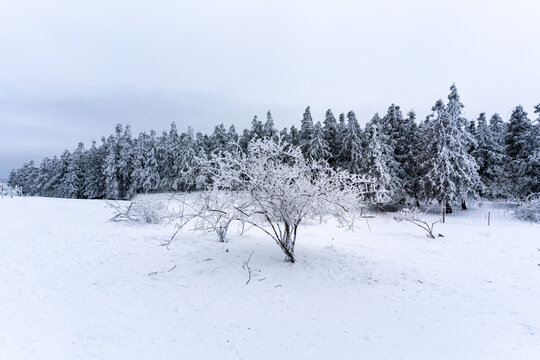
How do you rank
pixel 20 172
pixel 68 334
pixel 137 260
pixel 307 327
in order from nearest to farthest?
pixel 68 334 < pixel 307 327 < pixel 137 260 < pixel 20 172

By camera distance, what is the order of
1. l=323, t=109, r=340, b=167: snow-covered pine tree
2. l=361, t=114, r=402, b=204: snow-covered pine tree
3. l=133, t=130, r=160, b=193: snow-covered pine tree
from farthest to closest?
l=133, t=130, r=160, b=193: snow-covered pine tree < l=323, t=109, r=340, b=167: snow-covered pine tree < l=361, t=114, r=402, b=204: snow-covered pine tree

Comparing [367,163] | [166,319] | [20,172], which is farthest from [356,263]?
[20,172]

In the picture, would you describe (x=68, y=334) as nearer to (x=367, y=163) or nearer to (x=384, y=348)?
(x=384, y=348)

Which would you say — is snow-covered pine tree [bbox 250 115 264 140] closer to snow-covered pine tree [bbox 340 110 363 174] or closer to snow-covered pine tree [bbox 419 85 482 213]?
snow-covered pine tree [bbox 340 110 363 174]

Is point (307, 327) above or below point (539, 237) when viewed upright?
below

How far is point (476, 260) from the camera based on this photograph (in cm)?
1150

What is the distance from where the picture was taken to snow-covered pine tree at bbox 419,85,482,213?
90.2 ft

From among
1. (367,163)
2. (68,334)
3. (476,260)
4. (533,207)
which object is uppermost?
(367,163)

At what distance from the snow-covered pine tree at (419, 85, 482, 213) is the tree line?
0.28ft

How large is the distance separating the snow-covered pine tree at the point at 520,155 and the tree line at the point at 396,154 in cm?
9

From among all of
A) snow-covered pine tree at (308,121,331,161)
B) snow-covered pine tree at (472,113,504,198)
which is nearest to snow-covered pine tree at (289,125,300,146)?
snow-covered pine tree at (308,121,331,161)

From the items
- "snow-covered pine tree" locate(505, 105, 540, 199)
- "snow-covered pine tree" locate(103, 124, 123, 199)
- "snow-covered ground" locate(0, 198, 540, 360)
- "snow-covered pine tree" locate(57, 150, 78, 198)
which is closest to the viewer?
"snow-covered ground" locate(0, 198, 540, 360)

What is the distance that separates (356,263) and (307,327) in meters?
4.81

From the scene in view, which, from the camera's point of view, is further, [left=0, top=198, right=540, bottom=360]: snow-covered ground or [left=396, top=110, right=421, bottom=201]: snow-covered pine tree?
[left=396, top=110, right=421, bottom=201]: snow-covered pine tree
